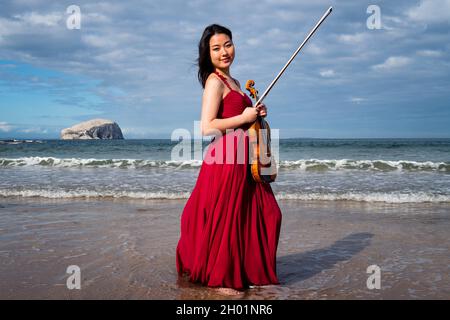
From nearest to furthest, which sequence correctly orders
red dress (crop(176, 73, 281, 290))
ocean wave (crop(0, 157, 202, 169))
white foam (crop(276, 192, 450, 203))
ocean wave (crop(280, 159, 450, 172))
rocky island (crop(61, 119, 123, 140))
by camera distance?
red dress (crop(176, 73, 281, 290)) → white foam (crop(276, 192, 450, 203)) → ocean wave (crop(280, 159, 450, 172)) → ocean wave (crop(0, 157, 202, 169)) → rocky island (crop(61, 119, 123, 140))

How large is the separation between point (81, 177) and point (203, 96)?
11201 millimetres

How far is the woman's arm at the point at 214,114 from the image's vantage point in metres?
3.05

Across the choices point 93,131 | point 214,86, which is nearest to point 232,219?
point 214,86

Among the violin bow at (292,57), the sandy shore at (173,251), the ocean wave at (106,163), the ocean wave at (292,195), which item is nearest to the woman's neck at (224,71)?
the violin bow at (292,57)

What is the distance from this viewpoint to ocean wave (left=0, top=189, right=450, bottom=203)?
28.9ft

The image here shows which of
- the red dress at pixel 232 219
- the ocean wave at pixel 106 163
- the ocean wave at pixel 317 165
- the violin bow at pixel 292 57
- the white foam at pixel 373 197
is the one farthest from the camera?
the ocean wave at pixel 106 163

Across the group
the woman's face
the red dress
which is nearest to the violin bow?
the red dress

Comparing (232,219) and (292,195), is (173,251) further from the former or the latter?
(292,195)

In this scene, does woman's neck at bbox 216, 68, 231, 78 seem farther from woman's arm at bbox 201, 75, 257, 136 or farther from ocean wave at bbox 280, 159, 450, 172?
ocean wave at bbox 280, 159, 450, 172

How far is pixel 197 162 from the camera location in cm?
1689

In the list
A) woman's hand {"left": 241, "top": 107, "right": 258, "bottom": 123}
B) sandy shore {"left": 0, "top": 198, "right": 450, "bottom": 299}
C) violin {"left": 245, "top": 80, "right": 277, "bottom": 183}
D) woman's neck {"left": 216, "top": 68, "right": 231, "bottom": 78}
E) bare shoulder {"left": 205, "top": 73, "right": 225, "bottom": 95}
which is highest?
woman's neck {"left": 216, "top": 68, "right": 231, "bottom": 78}

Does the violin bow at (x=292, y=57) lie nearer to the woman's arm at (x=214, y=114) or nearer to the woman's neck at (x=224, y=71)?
the woman's arm at (x=214, y=114)

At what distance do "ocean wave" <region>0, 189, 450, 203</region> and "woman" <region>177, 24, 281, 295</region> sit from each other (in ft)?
18.7

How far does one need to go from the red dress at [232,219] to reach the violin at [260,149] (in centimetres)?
13
